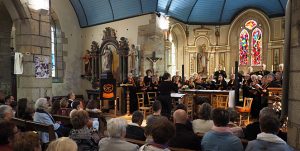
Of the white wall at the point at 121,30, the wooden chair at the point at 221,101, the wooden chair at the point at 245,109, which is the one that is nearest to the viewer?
the wooden chair at the point at 245,109

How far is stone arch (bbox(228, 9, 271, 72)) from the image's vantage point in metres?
13.6

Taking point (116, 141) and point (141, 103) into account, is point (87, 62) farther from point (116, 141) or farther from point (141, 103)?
point (116, 141)

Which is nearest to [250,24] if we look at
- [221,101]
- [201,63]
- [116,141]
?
[201,63]

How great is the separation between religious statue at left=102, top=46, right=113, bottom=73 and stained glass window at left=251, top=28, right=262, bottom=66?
712 cm

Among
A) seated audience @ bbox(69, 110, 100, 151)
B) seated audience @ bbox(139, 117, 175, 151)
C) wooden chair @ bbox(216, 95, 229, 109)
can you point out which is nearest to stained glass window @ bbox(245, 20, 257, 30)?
wooden chair @ bbox(216, 95, 229, 109)

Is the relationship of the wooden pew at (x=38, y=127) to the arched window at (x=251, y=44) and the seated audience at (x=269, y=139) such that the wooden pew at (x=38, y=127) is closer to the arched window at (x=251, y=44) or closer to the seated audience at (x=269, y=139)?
the seated audience at (x=269, y=139)

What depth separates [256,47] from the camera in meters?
14.2

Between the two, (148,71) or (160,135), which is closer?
(160,135)

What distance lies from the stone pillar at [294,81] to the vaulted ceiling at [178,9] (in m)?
8.44

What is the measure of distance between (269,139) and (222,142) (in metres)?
0.43

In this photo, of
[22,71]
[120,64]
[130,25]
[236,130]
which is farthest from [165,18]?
[236,130]

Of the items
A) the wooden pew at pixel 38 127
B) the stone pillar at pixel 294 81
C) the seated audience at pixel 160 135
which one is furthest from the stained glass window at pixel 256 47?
the seated audience at pixel 160 135

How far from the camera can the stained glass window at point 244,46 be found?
1447 centimetres

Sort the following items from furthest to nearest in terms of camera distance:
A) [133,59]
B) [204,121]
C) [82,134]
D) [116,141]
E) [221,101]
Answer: [133,59]
[221,101]
[204,121]
[82,134]
[116,141]
